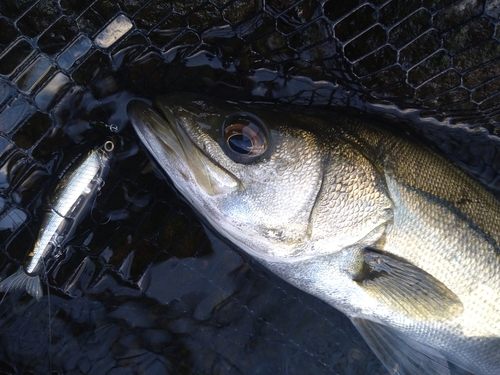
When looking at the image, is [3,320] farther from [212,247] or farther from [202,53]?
[202,53]

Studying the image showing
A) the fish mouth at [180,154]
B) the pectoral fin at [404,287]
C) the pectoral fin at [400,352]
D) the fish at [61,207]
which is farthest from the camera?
the pectoral fin at [400,352]

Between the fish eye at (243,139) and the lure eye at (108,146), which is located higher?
the lure eye at (108,146)

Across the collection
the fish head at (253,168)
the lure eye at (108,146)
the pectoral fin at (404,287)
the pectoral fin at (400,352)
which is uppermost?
the lure eye at (108,146)

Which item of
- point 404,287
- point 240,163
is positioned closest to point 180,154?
point 240,163

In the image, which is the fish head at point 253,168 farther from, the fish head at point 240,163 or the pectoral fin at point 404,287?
the pectoral fin at point 404,287

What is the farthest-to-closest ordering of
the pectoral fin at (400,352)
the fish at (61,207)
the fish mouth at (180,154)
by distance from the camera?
1. the pectoral fin at (400,352)
2. the fish at (61,207)
3. the fish mouth at (180,154)

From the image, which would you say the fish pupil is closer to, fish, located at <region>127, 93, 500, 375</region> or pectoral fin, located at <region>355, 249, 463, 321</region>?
fish, located at <region>127, 93, 500, 375</region>

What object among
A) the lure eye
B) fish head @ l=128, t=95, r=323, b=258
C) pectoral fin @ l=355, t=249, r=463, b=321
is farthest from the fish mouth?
pectoral fin @ l=355, t=249, r=463, b=321

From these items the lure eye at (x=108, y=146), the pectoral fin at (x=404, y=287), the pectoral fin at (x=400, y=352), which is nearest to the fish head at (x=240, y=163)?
the lure eye at (x=108, y=146)
